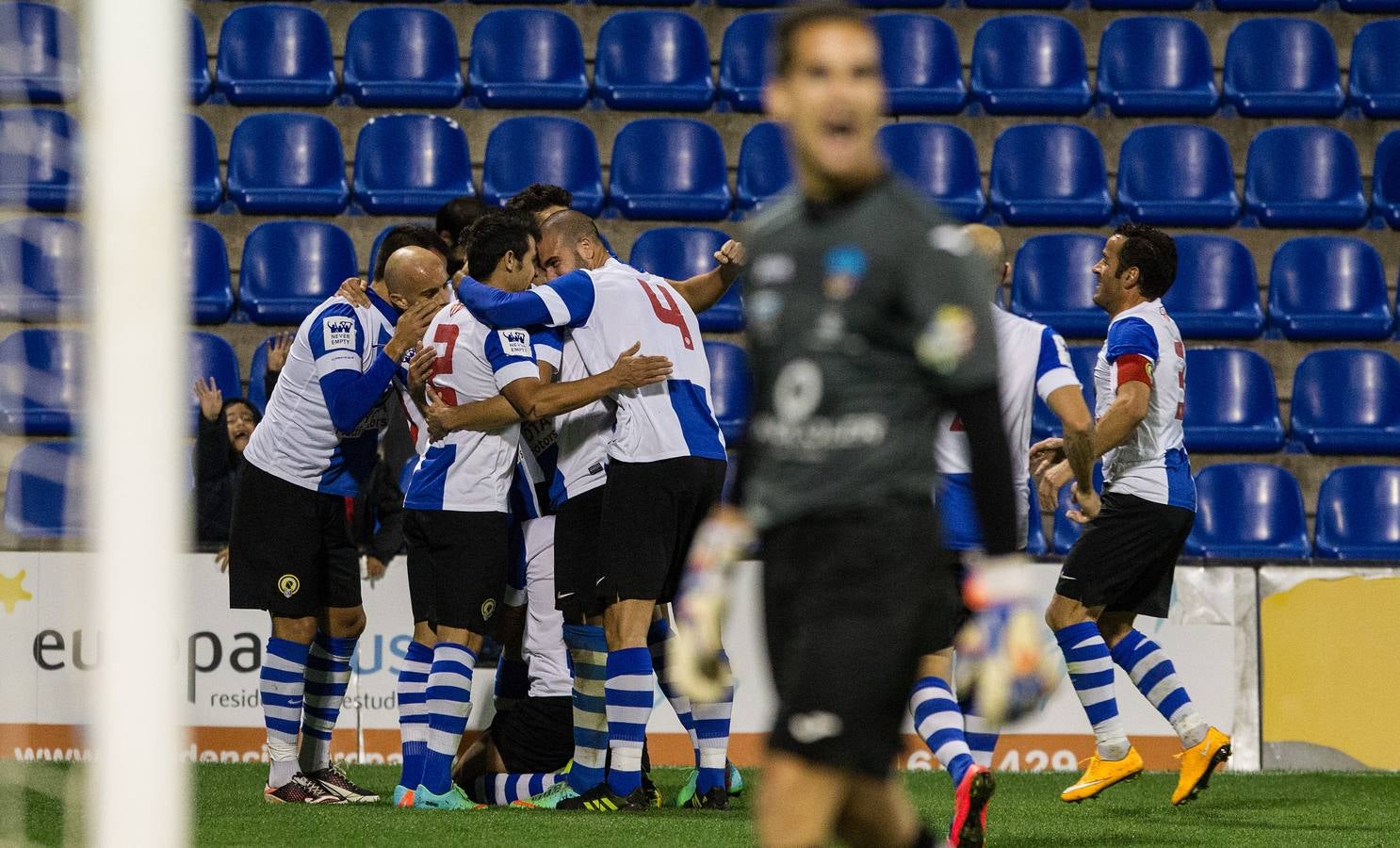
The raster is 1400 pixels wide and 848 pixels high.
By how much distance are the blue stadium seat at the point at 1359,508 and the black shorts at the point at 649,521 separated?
4720 mm

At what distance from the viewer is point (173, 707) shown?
2.93 m

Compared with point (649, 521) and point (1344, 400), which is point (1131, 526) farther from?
point (1344, 400)

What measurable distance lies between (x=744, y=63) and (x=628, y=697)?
236 inches

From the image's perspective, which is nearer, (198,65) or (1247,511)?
(1247,511)

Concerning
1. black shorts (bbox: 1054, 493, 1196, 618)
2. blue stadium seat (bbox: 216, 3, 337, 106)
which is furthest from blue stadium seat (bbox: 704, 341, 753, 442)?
blue stadium seat (bbox: 216, 3, 337, 106)

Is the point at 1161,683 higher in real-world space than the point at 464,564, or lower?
lower

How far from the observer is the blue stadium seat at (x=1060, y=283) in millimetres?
10156

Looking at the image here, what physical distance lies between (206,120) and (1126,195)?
563 centimetres

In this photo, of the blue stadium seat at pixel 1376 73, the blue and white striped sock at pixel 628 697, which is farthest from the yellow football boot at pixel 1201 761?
the blue stadium seat at pixel 1376 73

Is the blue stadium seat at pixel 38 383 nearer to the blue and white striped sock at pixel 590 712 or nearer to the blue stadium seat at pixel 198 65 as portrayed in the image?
the blue and white striped sock at pixel 590 712

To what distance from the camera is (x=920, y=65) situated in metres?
11.3

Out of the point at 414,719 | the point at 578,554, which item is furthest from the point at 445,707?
the point at 578,554

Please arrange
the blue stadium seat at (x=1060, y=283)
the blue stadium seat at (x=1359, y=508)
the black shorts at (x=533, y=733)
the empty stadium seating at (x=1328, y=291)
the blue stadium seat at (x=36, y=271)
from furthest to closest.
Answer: the empty stadium seating at (x=1328, y=291), the blue stadium seat at (x=1060, y=283), the blue stadium seat at (x=1359, y=508), the black shorts at (x=533, y=733), the blue stadium seat at (x=36, y=271)

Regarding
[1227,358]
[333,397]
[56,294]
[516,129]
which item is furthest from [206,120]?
[1227,358]
